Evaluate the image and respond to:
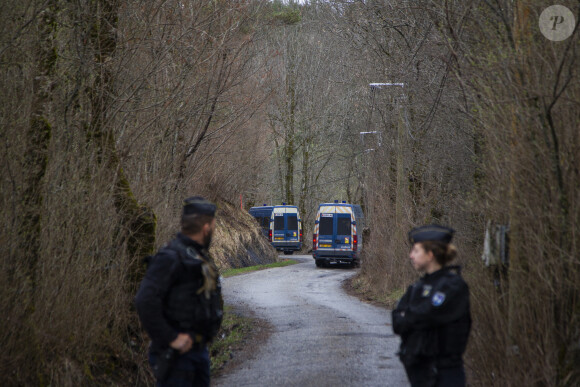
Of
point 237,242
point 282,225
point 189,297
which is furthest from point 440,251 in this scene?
point 282,225

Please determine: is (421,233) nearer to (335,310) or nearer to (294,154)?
(335,310)

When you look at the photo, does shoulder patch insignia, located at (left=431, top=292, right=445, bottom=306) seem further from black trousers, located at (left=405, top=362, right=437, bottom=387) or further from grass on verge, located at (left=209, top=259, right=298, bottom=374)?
grass on verge, located at (left=209, top=259, right=298, bottom=374)

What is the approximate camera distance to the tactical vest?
15.1 ft

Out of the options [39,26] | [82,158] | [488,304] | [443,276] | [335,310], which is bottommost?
[335,310]

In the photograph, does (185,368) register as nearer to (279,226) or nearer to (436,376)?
(436,376)

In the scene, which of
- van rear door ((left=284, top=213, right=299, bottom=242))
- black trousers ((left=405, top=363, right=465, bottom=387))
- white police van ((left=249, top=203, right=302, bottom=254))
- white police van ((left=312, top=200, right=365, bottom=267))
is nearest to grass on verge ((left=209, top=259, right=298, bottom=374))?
black trousers ((left=405, top=363, right=465, bottom=387))

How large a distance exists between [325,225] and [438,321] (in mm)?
31409

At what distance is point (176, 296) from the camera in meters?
4.61

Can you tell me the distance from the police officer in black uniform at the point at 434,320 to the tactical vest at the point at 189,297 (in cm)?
130

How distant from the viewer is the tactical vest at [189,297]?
4605 millimetres

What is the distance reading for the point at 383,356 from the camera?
11117 millimetres

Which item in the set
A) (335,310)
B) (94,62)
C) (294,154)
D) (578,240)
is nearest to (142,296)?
(578,240)

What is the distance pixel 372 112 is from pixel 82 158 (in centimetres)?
1733

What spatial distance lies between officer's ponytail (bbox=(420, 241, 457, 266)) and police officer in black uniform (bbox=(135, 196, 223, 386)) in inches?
58.5
